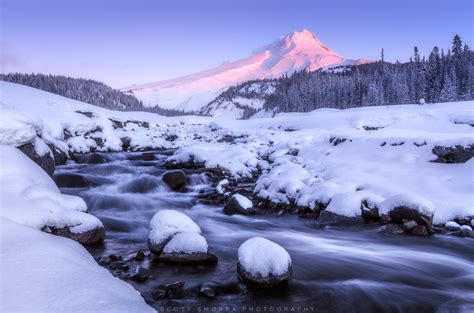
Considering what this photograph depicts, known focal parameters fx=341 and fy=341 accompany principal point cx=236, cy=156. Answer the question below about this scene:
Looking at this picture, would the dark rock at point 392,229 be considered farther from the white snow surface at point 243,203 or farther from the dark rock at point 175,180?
the dark rock at point 175,180

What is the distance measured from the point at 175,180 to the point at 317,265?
11055mm

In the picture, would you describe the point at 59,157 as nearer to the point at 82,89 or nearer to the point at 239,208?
the point at 239,208

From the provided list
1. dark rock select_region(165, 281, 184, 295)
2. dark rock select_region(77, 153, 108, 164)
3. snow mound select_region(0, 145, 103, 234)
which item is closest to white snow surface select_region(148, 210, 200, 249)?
dark rock select_region(165, 281, 184, 295)

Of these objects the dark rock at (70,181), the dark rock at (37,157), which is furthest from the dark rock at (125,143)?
the dark rock at (37,157)

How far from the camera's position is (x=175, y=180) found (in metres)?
18.0

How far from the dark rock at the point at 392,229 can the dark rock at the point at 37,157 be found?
36.8 feet

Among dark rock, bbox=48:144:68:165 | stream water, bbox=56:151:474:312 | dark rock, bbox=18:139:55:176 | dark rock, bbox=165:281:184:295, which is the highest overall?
dark rock, bbox=18:139:55:176

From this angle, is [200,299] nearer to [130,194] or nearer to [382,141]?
[130,194]

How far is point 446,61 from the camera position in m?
70.7

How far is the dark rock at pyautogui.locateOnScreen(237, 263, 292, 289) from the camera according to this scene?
20.6ft

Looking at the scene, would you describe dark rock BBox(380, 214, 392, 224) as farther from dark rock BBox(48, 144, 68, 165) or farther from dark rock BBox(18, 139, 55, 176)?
dark rock BBox(48, 144, 68, 165)

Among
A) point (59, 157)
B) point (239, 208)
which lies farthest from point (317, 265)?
point (59, 157)

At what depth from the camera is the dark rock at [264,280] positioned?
6.29 m

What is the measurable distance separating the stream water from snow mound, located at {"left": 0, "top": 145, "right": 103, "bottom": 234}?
1.10 metres
